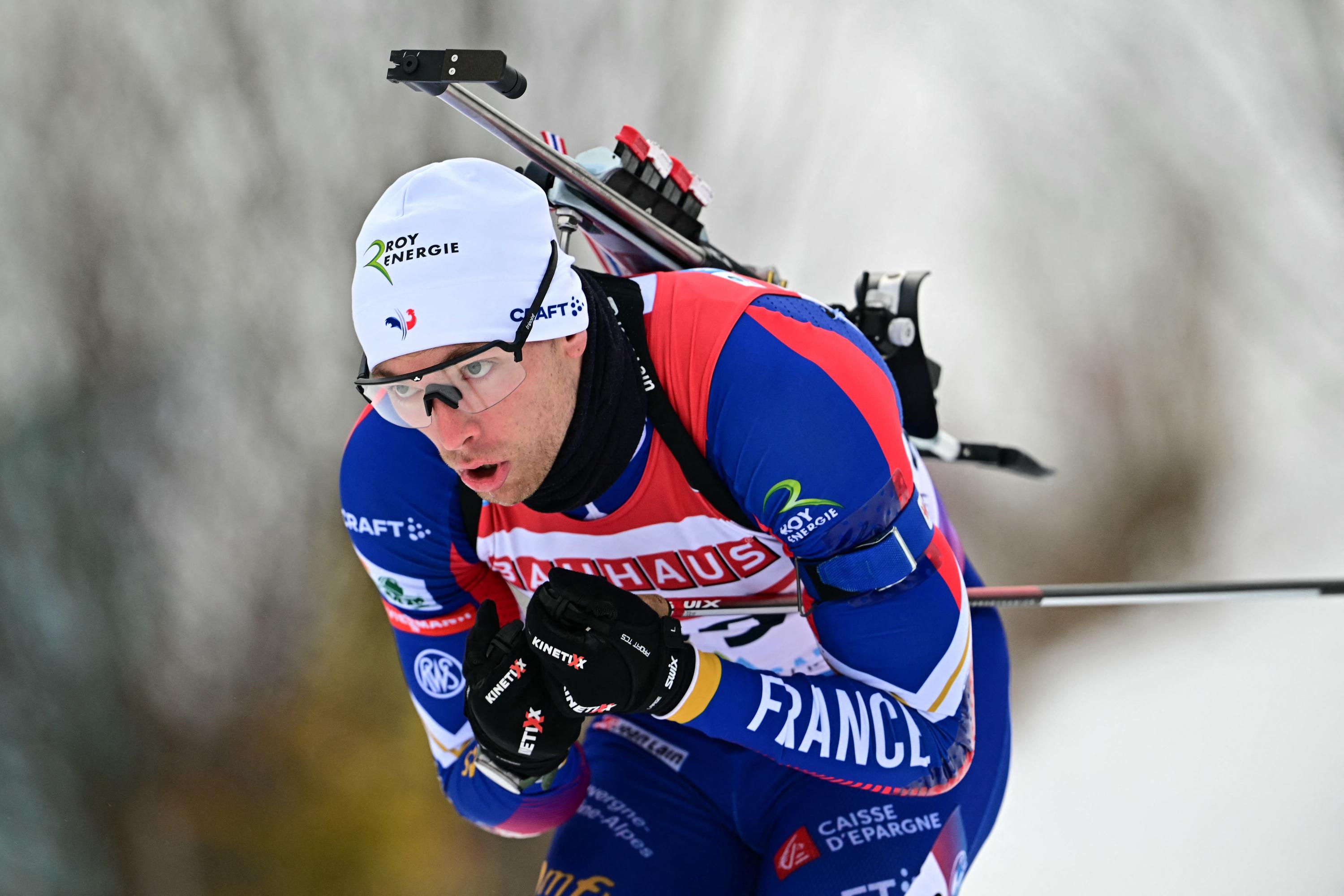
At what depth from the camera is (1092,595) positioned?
172cm

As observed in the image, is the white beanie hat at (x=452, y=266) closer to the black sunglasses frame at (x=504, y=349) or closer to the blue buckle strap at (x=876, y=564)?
the black sunglasses frame at (x=504, y=349)

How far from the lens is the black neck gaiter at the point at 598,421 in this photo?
131 cm

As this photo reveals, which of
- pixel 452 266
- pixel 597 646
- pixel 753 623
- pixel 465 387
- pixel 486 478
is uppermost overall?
pixel 452 266

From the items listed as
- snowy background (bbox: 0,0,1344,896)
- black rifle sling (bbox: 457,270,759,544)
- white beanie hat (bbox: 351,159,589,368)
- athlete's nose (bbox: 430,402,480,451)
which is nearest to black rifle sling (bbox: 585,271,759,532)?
black rifle sling (bbox: 457,270,759,544)

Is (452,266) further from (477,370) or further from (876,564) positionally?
(876,564)

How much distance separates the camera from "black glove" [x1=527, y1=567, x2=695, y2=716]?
3.99ft

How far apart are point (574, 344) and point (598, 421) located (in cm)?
10

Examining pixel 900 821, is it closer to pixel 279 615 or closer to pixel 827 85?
pixel 279 615

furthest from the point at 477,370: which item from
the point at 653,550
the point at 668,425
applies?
the point at 653,550

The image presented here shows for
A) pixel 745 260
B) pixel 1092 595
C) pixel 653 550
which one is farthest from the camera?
pixel 745 260

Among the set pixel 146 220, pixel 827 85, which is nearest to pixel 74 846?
pixel 146 220

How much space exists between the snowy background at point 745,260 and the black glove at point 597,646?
1.71 m

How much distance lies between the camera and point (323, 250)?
2.72 m

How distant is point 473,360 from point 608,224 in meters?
0.45
